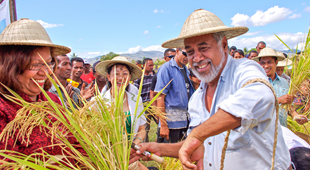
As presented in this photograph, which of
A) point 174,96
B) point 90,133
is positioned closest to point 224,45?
point 90,133

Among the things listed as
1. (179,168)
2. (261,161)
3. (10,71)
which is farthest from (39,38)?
(179,168)

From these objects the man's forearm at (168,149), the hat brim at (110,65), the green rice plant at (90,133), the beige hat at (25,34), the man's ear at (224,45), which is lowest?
the man's forearm at (168,149)

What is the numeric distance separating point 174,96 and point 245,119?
275cm

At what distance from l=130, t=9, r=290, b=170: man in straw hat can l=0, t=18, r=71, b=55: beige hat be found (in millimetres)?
1236

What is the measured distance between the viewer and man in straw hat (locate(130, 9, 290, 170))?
109cm

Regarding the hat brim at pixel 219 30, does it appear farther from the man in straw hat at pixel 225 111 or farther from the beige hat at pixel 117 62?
the beige hat at pixel 117 62

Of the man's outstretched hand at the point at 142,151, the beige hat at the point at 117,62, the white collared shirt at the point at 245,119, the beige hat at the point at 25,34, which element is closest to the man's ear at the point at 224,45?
the white collared shirt at the point at 245,119

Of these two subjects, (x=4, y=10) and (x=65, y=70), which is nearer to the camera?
(x=4, y=10)

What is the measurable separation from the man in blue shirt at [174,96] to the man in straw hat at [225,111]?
164cm

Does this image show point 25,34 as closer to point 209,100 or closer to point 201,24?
point 201,24

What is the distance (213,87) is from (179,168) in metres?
1.52

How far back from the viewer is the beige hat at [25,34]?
150 centimetres

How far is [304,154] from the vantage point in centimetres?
199

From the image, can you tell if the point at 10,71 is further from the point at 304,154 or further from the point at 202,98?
the point at 304,154
